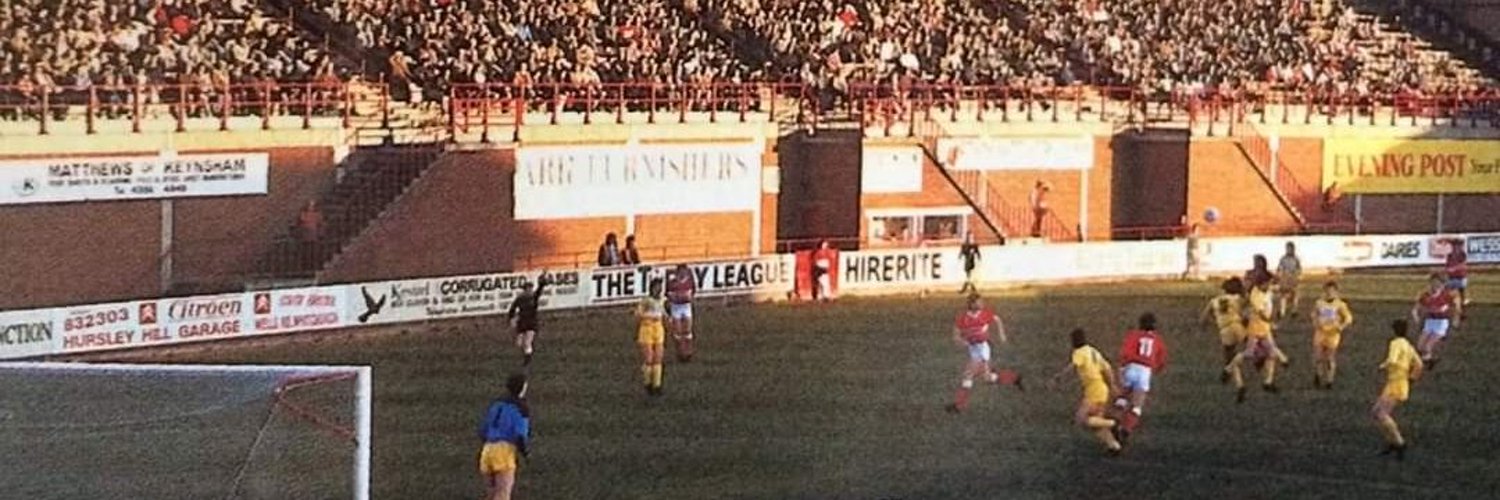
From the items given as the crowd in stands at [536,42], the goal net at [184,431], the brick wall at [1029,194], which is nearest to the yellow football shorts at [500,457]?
the goal net at [184,431]

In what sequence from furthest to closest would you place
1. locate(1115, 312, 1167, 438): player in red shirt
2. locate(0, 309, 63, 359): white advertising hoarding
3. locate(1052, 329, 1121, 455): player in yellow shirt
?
locate(0, 309, 63, 359): white advertising hoarding < locate(1115, 312, 1167, 438): player in red shirt < locate(1052, 329, 1121, 455): player in yellow shirt

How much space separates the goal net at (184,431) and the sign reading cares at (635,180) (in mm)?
21825

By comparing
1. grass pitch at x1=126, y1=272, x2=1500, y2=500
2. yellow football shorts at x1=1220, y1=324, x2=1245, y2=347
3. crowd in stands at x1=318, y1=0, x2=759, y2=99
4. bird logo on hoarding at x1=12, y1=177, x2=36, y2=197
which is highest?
crowd in stands at x1=318, y1=0, x2=759, y2=99

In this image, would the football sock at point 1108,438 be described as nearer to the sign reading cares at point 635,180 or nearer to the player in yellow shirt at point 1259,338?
the player in yellow shirt at point 1259,338

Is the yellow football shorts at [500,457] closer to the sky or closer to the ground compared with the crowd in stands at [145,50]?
closer to the ground

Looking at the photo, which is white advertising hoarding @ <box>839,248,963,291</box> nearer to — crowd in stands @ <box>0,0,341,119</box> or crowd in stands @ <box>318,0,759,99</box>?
crowd in stands @ <box>318,0,759,99</box>

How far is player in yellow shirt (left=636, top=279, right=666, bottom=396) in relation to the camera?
3044 cm

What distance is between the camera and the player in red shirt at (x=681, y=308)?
3362 centimetres

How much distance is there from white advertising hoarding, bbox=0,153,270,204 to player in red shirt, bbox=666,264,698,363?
9.08m

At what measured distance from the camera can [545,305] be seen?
133 ft

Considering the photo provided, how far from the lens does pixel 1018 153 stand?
54.2 meters

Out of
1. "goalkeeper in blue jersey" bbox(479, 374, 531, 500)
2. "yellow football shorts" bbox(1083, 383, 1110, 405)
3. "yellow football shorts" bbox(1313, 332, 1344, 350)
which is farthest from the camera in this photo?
"yellow football shorts" bbox(1313, 332, 1344, 350)

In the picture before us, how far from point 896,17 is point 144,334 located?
27.0 metres

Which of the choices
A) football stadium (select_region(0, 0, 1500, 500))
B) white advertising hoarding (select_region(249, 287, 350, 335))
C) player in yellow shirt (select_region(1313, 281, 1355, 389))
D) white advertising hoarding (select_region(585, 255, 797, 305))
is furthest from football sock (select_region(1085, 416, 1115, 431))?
white advertising hoarding (select_region(585, 255, 797, 305))
